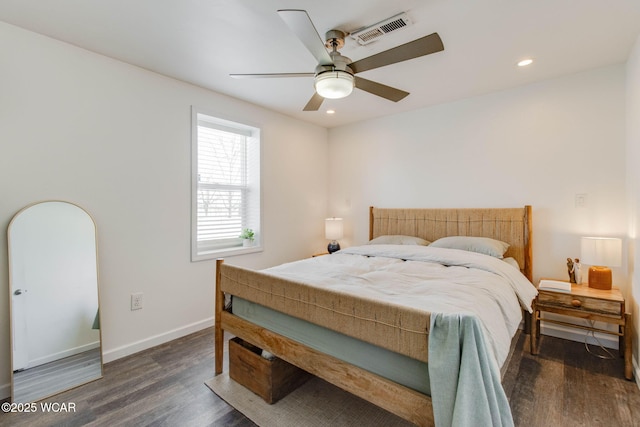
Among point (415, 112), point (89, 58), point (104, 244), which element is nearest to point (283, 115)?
point (415, 112)

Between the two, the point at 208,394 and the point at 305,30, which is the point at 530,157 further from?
the point at 208,394

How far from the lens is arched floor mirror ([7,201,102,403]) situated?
199 centimetres

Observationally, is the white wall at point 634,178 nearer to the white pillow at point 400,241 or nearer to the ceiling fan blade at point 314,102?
the white pillow at point 400,241

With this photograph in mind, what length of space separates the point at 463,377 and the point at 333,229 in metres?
3.16

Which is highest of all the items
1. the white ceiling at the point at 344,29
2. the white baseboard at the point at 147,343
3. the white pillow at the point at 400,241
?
the white ceiling at the point at 344,29

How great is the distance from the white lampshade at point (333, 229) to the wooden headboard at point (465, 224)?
443 millimetres

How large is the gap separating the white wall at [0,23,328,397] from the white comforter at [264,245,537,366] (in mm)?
1253

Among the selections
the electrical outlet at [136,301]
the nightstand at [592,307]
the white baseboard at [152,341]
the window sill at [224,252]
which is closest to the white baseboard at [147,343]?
the white baseboard at [152,341]

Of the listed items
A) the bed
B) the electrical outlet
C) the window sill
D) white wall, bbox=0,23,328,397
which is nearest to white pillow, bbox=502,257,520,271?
the bed

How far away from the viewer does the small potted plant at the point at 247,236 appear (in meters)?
3.59

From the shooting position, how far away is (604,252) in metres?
2.40

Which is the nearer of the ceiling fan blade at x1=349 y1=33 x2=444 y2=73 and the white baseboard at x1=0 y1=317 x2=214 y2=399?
the ceiling fan blade at x1=349 y1=33 x2=444 y2=73

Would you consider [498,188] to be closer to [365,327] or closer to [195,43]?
[365,327]

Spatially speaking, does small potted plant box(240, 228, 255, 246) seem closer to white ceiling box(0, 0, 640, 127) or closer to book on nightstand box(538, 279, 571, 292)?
white ceiling box(0, 0, 640, 127)
